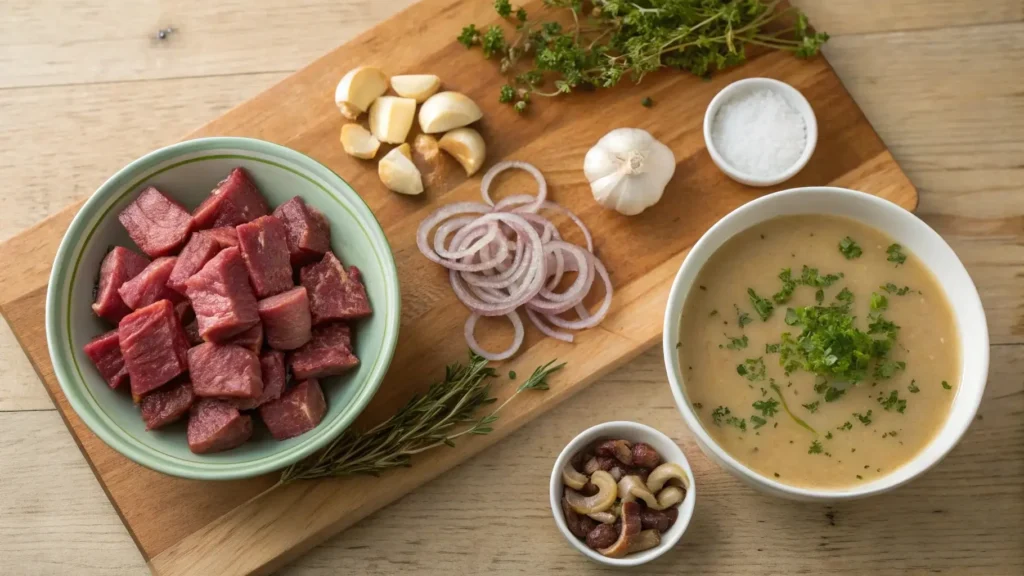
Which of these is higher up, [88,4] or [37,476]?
[88,4]

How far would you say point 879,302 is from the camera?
256 cm

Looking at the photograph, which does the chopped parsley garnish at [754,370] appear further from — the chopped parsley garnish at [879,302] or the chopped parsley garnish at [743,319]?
the chopped parsley garnish at [879,302]

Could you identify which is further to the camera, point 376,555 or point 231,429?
point 376,555

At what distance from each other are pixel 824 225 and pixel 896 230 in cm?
21

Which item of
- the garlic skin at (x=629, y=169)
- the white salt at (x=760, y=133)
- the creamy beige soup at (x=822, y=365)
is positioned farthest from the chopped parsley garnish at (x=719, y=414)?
the white salt at (x=760, y=133)

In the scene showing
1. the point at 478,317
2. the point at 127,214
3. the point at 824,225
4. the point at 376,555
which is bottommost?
the point at 376,555

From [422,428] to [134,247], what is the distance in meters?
1.07

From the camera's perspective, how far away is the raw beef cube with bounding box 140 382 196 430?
2.45 metres

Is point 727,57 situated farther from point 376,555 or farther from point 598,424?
point 376,555

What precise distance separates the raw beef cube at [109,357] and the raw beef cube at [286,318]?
418 millimetres

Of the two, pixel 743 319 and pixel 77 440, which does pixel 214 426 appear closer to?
pixel 77 440

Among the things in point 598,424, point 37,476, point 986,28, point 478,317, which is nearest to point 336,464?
point 478,317

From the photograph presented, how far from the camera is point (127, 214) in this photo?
2557 mm

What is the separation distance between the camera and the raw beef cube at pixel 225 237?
2514 mm
